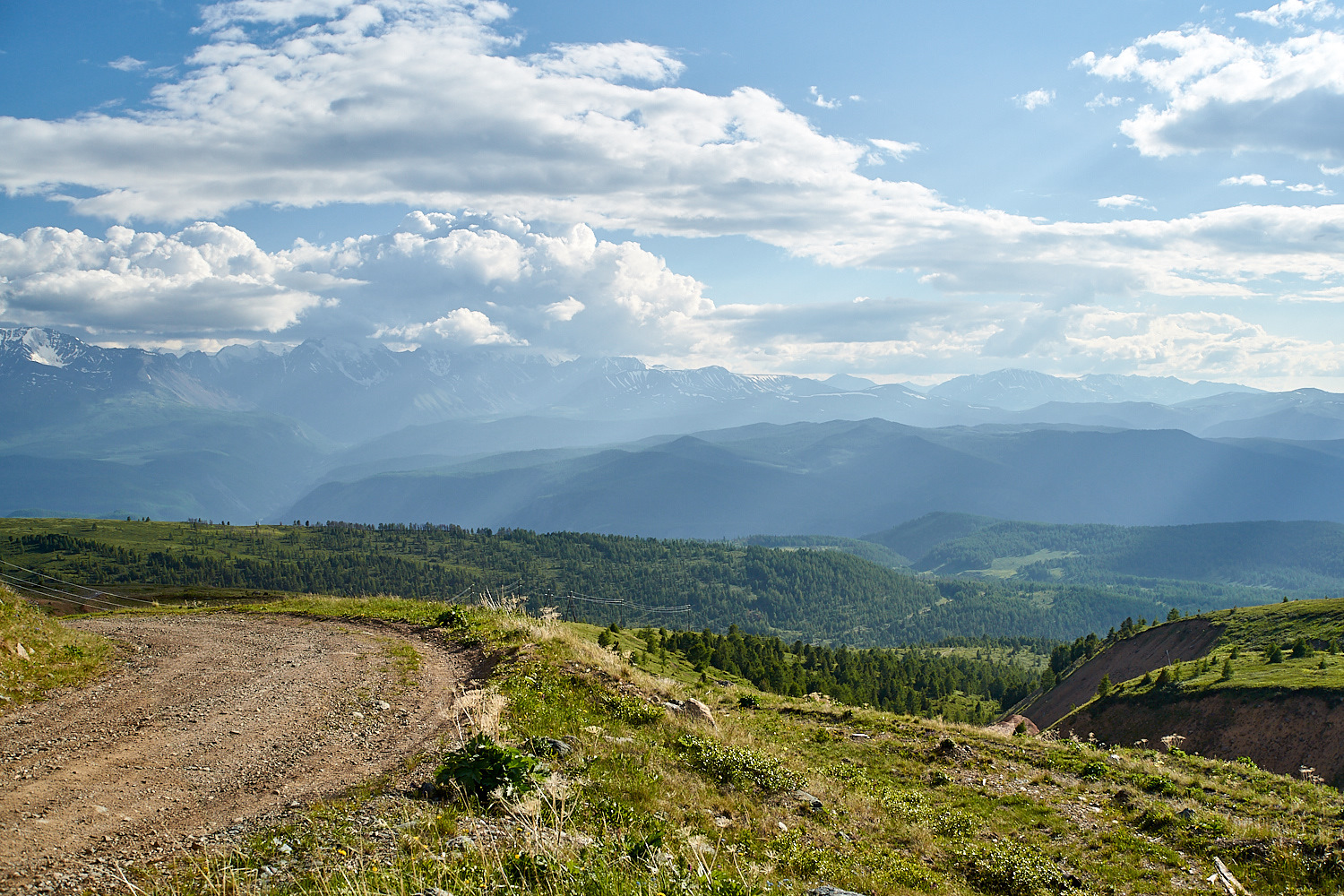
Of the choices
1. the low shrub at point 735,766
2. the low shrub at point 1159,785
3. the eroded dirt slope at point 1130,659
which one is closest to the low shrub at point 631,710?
the low shrub at point 735,766

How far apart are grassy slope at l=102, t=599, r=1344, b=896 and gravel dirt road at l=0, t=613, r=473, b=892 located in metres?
1.09

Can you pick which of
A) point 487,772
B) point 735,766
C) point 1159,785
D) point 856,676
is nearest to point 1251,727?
point 1159,785

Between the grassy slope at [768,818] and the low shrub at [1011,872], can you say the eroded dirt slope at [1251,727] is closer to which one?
the grassy slope at [768,818]

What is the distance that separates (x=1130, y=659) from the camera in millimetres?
63594

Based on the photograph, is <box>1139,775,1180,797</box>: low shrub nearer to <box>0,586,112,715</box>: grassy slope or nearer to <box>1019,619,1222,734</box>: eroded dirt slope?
<box>0,586,112,715</box>: grassy slope

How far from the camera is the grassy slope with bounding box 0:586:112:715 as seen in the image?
561 inches

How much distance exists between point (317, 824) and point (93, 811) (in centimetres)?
289

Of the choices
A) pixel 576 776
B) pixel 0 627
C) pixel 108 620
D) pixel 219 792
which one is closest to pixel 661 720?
pixel 576 776

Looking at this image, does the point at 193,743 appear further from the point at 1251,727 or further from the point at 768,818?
the point at 1251,727

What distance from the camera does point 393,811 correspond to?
930 centimetres

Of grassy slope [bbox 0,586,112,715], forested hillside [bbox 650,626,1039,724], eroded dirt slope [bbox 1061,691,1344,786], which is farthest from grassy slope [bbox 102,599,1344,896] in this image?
forested hillside [bbox 650,626,1039,724]

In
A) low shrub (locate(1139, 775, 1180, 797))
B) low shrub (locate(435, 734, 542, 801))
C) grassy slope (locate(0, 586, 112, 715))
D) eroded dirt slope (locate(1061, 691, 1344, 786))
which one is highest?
low shrub (locate(435, 734, 542, 801))

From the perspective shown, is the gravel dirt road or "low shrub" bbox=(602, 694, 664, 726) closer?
the gravel dirt road

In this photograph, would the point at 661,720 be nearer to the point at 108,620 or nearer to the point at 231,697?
the point at 231,697
